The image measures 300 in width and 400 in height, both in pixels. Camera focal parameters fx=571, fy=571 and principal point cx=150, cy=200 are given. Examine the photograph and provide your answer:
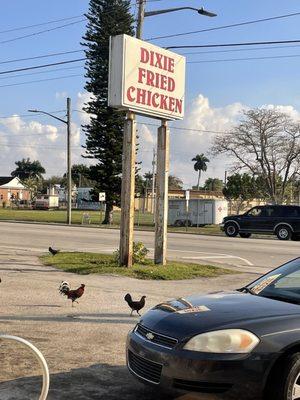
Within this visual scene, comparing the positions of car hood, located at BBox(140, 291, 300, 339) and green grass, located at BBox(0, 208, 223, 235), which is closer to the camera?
car hood, located at BBox(140, 291, 300, 339)

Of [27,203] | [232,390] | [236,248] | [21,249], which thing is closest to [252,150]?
[236,248]

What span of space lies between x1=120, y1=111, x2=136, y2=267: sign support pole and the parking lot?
140 cm

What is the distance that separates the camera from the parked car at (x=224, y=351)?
406cm

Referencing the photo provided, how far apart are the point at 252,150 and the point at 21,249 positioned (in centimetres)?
3541

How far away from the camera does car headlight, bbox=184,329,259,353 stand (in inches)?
163

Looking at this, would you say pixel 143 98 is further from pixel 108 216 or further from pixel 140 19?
pixel 108 216

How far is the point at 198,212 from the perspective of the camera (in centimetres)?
4306

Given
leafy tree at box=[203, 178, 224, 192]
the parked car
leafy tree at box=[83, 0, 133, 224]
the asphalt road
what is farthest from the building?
the parked car

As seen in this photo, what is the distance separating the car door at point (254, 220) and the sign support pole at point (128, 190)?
17.5 meters

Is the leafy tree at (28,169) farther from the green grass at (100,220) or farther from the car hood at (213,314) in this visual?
the car hood at (213,314)

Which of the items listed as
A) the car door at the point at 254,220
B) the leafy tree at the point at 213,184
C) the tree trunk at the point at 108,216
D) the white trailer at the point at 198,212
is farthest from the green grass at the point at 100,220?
the leafy tree at the point at 213,184

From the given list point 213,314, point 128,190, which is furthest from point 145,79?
point 213,314

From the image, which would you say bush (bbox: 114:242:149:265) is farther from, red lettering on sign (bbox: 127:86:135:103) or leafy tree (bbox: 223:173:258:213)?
leafy tree (bbox: 223:173:258:213)

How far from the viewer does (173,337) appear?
4297 mm
